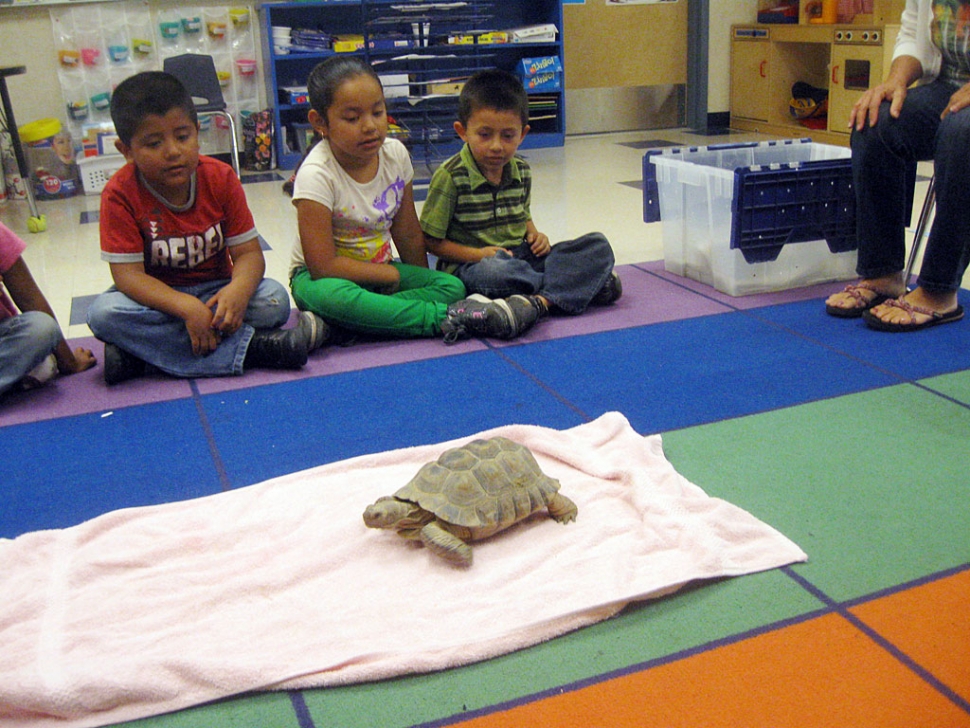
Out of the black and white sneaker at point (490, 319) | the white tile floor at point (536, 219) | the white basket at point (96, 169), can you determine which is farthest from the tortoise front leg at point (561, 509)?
the white basket at point (96, 169)

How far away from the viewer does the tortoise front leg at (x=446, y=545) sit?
1.32 metres

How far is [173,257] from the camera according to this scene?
223cm

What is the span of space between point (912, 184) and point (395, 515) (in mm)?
1907

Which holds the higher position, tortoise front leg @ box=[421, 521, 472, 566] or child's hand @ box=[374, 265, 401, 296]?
child's hand @ box=[374, 265, 401, 296]

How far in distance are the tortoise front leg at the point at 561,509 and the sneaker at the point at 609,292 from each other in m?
1.25

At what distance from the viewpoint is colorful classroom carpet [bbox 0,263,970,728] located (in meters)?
1.09

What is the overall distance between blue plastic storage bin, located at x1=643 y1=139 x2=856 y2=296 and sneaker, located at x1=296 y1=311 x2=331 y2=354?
1182mm

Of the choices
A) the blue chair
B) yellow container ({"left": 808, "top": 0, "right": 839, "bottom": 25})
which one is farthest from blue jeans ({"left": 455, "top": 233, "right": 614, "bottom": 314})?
yellow container ({"left": 808, "top": 0, "right": 839, "bottom": 25})

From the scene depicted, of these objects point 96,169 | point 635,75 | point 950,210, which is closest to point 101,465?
point 950,210

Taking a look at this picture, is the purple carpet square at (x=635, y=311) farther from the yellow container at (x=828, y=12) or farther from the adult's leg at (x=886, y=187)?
the yellow container at (x=828, y=12)

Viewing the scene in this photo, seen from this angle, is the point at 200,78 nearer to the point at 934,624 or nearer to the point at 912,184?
the point at 912,184

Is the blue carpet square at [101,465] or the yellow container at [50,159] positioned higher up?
the yellow container at [50,159]

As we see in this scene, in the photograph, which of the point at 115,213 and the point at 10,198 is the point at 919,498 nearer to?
the point at 115,213

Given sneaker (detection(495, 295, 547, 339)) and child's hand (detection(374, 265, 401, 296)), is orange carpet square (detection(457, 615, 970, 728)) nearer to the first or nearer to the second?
sneaker (detection(495, 295, 547, 339))
